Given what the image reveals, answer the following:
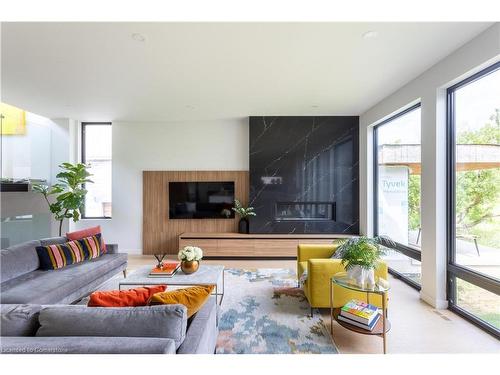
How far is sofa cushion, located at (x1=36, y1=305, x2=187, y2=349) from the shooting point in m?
1.18

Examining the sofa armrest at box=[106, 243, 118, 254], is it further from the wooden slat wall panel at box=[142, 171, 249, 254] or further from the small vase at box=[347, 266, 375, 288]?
the small vase at box=[347, 266, 375, 288]

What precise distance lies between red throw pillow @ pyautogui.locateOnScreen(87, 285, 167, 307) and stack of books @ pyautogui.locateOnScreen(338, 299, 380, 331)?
160 centimetres

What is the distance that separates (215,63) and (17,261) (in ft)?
9.99

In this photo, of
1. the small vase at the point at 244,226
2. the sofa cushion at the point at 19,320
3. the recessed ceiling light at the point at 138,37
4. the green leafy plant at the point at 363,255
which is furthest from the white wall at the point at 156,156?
the sofa cushion at the point at 19,320

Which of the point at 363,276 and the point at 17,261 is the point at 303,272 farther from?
the point at 17,261

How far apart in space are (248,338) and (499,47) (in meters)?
3.29

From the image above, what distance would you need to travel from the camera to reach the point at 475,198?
249cm

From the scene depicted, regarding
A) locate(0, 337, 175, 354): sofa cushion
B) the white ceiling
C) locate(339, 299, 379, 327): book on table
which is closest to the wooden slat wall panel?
the white ceiling

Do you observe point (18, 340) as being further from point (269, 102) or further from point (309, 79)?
point (269, 102)

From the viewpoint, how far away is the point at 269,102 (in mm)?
3947

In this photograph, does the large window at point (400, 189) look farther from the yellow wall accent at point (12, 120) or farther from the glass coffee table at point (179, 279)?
the yellow wall accent at point (12, 120)

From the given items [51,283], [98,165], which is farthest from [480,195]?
[98,165]

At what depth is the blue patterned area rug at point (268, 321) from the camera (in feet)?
6.59

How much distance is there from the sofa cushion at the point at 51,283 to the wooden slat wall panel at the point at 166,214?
6.00 ft
